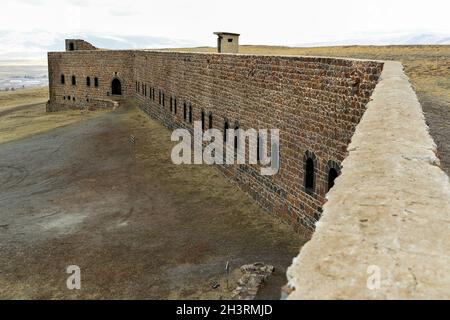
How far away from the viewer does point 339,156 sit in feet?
37.3

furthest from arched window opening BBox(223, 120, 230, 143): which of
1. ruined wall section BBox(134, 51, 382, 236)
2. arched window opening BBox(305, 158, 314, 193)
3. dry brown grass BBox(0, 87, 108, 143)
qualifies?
dry brown grass BBox(0, 87, 108, 143)

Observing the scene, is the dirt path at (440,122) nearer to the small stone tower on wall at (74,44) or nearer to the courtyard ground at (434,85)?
the courtyard ground at (434,85)

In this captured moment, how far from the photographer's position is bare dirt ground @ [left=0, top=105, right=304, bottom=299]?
10773 millimetres

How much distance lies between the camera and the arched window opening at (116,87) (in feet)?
136

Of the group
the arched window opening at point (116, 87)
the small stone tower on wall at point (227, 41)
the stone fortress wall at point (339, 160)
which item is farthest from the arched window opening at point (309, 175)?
the arched window opening at point (116, 87)

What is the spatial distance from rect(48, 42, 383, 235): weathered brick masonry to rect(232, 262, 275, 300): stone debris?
91.3 inches

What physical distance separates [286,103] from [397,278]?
11399 mm

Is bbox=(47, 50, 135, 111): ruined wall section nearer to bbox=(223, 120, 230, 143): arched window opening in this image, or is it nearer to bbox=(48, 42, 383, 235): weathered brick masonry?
bbox=(48, 42, 383, 235): weathered brick masonry

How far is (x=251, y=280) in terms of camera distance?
33.5 feet

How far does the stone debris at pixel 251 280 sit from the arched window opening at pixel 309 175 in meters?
2.84

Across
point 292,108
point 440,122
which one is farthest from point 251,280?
point 440,122
